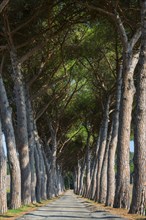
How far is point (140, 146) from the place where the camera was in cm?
1500

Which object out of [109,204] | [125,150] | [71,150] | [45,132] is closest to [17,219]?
[125,150]

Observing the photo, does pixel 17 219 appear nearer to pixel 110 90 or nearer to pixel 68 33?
pixel 68 33

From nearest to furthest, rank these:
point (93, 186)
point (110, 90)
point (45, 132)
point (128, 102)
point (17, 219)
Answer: point (17, 219), point (128, 102), point (110, 90), point (93, 186), point (45, 132)

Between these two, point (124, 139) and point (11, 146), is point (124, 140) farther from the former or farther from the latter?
point (11, 146)

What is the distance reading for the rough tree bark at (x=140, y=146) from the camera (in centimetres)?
1466

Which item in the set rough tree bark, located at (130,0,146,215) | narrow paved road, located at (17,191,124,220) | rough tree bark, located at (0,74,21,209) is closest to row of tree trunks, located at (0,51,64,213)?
rough tree bark, located at (0,74,21,209)

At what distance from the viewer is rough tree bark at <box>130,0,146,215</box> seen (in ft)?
48.1

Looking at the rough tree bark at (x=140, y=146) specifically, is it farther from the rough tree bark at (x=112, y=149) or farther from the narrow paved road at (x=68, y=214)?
the rough tree bark at (x=112, y=149)

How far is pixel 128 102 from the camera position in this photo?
1845 cm

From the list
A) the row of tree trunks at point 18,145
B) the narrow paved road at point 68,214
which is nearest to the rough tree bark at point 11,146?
the row of tree trunks at point 18,145

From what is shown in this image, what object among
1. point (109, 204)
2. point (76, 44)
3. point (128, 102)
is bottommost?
point (109, 204)

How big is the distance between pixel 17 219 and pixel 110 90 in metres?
17.7

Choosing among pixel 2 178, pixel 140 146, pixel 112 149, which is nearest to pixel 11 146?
pixel 2 178

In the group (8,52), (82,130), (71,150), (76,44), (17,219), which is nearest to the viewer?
(17,219)
